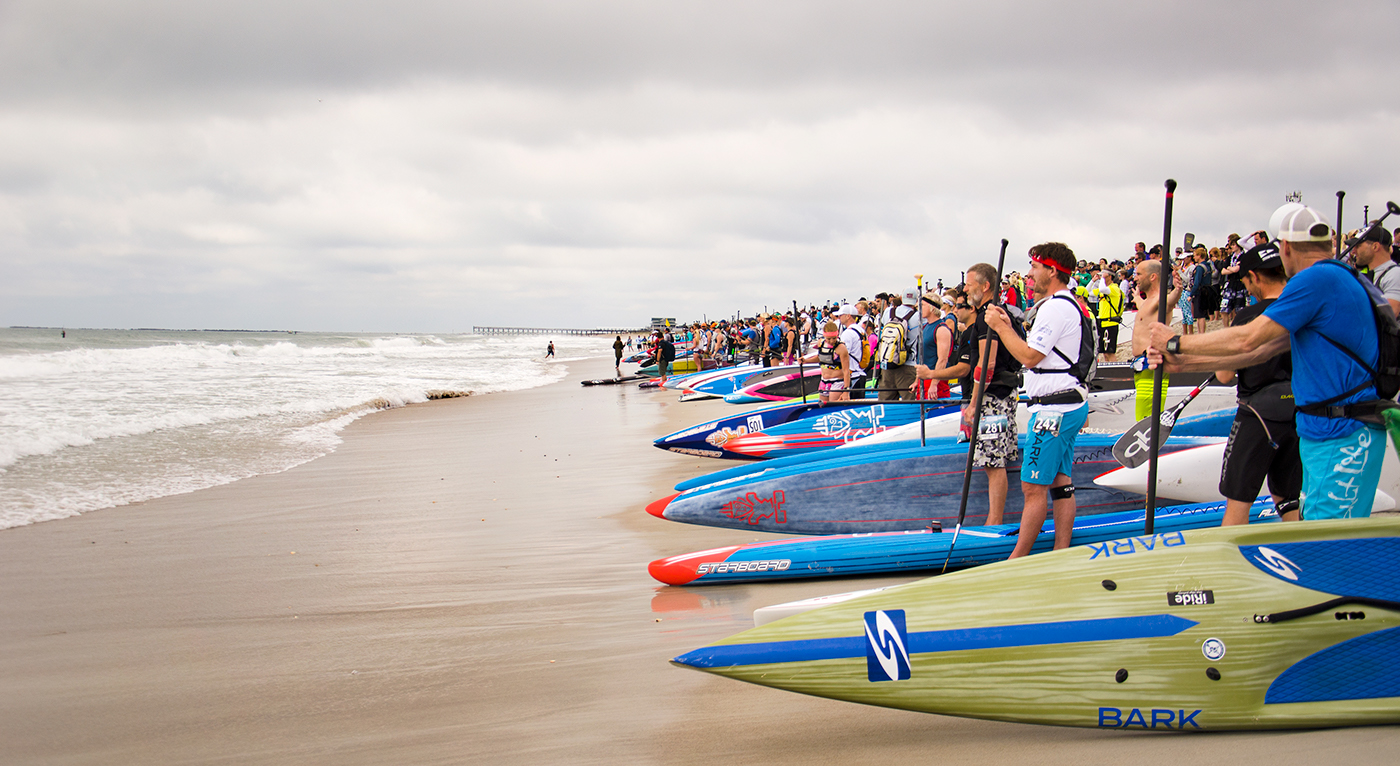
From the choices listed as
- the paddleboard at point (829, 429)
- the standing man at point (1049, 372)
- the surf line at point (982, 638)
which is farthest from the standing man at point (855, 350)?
→ the surf line at point (982, 638)

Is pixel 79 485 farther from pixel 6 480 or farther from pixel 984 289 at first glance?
pixel 984 289

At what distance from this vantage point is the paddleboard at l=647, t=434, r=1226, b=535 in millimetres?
5770

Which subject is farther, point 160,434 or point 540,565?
point 160,434

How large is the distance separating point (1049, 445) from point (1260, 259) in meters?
1.17

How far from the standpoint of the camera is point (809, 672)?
2711 mm

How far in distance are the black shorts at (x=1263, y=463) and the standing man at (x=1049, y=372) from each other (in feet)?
2.28

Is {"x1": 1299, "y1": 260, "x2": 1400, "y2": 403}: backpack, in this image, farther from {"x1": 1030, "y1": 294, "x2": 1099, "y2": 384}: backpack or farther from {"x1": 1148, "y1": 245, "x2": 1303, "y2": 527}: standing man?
{"x1": 1030, "y1": 294, "x2": 1099, "y2": 384}: backpack

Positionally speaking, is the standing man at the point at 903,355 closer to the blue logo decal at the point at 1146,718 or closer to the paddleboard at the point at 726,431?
the paddleboard at the point at 726,431

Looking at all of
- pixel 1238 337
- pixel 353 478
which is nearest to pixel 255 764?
pixel 1238 337

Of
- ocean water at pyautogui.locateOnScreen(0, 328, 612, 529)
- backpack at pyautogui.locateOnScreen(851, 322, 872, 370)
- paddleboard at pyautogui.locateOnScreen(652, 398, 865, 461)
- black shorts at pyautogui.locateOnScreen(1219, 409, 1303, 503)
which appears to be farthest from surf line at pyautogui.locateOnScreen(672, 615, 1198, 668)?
backpack at pyautogui.locateOnScreen(851, 322, 872, 370)

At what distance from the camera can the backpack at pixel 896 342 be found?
33.0 feet

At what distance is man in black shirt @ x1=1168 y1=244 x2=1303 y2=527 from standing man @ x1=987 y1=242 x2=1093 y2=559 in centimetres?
68

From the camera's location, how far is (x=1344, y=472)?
2.80 meters

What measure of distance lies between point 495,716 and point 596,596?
60.0 inches
